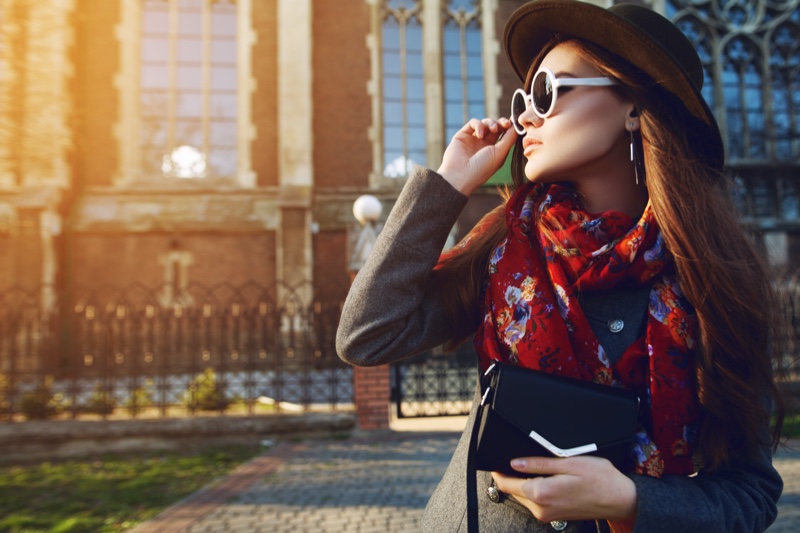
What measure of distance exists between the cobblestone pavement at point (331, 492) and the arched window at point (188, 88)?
10965 millimetres

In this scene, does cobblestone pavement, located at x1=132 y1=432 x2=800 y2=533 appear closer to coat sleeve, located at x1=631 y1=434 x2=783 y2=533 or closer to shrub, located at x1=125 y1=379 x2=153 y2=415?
shrub, located at x1=125 y1=379 x2=153 y2=415

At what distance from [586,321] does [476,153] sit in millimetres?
487

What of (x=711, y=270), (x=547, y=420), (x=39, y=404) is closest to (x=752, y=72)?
(x=711, y=270)

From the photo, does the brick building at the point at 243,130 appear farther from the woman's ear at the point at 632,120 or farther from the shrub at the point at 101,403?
the woman's ear at the point at 632,120

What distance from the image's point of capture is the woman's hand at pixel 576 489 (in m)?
0.87

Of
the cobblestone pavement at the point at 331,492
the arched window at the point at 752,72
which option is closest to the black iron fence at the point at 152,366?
the cobblestone pavement at the point at 331,492

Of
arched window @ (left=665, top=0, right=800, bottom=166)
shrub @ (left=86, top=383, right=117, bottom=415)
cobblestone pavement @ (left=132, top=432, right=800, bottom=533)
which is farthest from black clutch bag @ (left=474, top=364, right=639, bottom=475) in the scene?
arched window @ (left=665, top=0, right=800, bottom=166)

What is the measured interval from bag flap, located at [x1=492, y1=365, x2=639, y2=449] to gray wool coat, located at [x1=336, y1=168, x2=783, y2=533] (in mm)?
207

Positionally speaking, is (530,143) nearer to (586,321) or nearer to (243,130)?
(586,321)

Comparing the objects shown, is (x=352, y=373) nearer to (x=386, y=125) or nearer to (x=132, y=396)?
(x=132, y=396)

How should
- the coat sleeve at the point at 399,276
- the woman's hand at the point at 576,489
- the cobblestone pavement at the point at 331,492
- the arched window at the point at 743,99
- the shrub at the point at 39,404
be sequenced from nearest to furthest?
1. the woman's hand at the point at 576,489
2. the coat sleeve at the point at 399,276
3. the cobblestone pavement at the point at 331,492
4. the shrub at the point at 39,404
5. the arched window at the point at 743,99

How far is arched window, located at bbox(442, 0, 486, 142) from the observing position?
1571 centimetres

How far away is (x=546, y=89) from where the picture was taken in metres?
1.21

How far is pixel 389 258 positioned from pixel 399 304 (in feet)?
0.35
